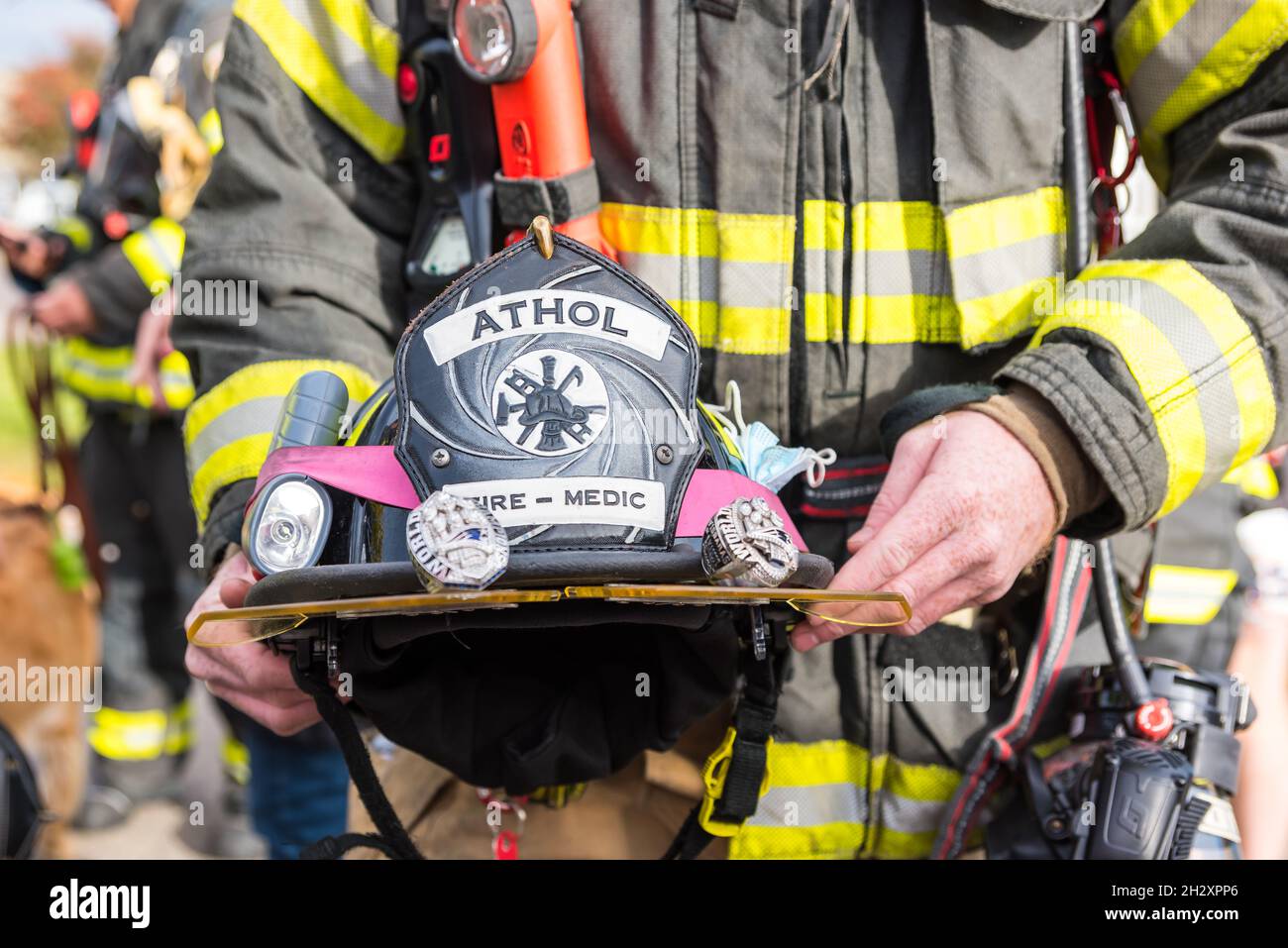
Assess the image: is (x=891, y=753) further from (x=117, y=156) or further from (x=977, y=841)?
(x=117, y=156)

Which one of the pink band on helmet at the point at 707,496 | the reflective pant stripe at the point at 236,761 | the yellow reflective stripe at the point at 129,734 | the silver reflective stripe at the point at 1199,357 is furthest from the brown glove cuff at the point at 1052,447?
the yellow reflective stripe at the point at 129,734

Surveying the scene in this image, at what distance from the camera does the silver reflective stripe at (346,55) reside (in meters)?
1.75

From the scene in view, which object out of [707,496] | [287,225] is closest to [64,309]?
[287,225]

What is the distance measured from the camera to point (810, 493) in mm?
1640

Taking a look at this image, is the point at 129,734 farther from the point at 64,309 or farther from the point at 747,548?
the point at 747,548

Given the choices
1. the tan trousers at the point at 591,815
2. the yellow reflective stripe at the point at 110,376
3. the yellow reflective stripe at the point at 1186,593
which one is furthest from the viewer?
the yellow reflective stripe at the point at 110,376

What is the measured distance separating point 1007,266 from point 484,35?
732 millimetres

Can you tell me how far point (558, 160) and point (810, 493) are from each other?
21.4 inches

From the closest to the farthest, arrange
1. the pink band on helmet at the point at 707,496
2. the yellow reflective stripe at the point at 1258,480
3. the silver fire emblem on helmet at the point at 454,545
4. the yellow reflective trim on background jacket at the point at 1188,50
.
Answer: the silver fire emblem on helmet at the point at 454,545 < the pink band on helmet at the point at 707,496 < the yellow reflective trim on background jacket at the point at 1188,50 < the yellow reflective stripe at the point at 1258,480

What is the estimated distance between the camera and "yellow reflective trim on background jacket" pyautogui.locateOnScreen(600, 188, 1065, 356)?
1.57m

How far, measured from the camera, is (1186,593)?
2234mm

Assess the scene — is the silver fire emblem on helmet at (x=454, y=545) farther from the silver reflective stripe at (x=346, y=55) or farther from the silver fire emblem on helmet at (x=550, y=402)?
the silver reflective stripe at (x=346, y=55)

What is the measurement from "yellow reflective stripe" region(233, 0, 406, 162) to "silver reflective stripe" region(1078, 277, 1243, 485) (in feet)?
3.31

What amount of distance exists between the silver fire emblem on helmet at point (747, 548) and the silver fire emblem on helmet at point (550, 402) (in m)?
0.15
